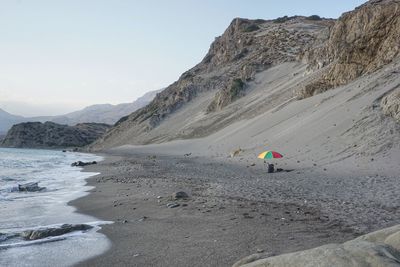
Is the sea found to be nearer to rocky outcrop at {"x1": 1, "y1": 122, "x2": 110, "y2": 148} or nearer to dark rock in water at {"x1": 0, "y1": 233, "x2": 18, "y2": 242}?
dark rock in water at {"x1": 0, "y1": 233, "x2": 18, "y2": 242}

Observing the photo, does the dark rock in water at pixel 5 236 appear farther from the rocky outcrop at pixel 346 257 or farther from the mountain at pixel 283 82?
the mountain at pixel 283 82

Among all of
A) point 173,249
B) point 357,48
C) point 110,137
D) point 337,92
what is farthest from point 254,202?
point 110,137

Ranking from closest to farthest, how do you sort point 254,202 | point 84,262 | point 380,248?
point 380,248 < point 84,262 < point 254,202

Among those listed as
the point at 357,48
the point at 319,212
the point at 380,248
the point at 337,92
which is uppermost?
the point at 357,48

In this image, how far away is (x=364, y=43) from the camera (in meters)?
35.4

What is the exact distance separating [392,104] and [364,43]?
1552 cm

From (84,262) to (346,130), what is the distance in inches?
715

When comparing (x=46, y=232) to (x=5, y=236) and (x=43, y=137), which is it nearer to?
(x=5, y=236)

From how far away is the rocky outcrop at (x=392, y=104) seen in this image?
21163mm

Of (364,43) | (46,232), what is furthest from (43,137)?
(46,232)

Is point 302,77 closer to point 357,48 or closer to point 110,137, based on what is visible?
point 357,48

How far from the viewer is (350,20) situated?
37.8 metres

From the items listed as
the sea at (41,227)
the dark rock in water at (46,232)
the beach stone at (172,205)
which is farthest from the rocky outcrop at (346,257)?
the beach stone at (172,205)

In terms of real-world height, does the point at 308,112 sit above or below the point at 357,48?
below
